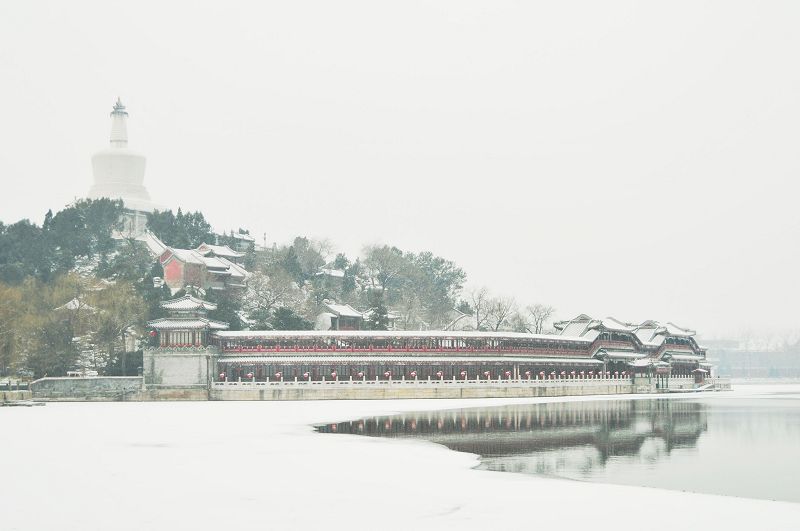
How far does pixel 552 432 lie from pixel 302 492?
19356 millimetres

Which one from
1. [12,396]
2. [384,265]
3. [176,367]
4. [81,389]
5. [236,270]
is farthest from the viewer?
[384,265]

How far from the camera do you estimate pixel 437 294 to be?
433ft

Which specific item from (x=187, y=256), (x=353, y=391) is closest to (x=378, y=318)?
(x=353, y=391)

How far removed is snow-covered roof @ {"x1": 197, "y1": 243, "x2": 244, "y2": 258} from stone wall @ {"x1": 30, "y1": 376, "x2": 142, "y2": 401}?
36502 mm

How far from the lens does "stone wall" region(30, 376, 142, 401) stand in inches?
2965

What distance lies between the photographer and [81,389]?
75.8 metres

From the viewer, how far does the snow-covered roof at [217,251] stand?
11238 cm

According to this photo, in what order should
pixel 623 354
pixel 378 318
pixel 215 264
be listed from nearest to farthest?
1. pixel 378 318
2. pixel 623 354
3. pixel 215 264

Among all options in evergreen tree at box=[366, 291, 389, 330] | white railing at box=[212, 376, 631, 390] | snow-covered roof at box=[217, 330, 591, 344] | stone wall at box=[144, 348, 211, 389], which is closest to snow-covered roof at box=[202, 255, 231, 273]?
evergreen tree at box=[366, 291, 389, 330]

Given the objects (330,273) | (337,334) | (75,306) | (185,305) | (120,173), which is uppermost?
(120,173)

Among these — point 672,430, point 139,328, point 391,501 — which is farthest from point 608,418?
point 139,328

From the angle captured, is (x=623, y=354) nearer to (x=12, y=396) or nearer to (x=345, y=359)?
(x=345, y=359)

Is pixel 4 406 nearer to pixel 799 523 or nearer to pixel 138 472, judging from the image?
pixel 138 472

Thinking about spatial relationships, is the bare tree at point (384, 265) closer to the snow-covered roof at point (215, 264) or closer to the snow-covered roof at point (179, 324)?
the snow-covered roof at point (215, 264)
